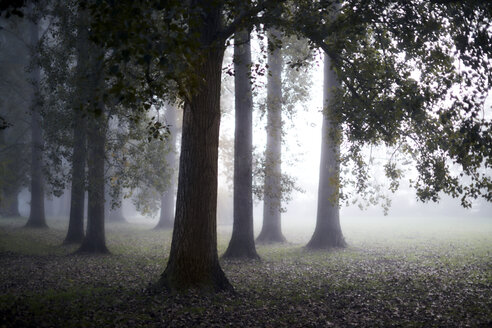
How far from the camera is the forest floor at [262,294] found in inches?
270

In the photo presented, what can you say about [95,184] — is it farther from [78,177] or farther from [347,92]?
[347,92]

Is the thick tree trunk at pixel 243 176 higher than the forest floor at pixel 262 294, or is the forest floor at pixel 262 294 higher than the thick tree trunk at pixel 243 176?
the thick tree trunk at pixel 243 176

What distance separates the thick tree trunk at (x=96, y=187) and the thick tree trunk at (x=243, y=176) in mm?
5068

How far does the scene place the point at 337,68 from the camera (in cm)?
1043

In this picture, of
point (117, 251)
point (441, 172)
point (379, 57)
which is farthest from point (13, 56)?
point (441, 172)

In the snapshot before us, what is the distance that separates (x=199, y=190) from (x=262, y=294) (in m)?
2.80

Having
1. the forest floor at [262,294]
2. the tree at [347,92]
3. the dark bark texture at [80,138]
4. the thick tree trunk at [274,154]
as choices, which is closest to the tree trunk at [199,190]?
the tree at [347,92]

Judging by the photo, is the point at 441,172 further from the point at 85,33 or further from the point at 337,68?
the point at 85,33

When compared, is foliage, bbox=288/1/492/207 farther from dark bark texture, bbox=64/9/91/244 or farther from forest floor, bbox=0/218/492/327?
dark bark texture, bbox=64/9/91/244

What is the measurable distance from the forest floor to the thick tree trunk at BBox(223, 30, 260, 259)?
1054mm

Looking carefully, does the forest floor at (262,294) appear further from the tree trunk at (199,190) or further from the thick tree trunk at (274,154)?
the thick tree trunk at (274,154)

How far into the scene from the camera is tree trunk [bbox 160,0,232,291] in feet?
27.2

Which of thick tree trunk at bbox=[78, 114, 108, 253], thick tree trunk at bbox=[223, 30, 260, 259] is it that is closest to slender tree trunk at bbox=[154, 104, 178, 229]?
thick tree trunk at bbox=[78, 114, 108, 253]

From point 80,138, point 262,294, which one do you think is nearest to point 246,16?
point 262,294
